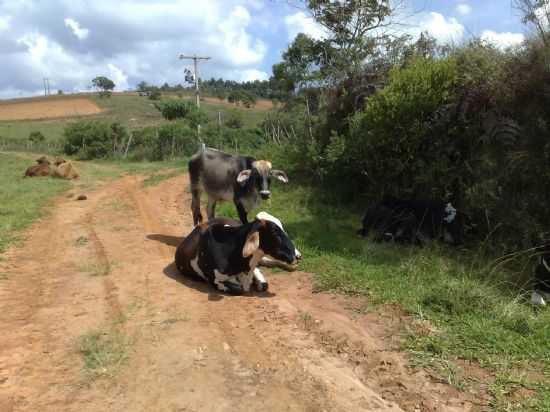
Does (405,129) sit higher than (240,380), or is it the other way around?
(405,129)

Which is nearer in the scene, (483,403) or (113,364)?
(483,403)

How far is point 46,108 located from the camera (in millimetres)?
61438

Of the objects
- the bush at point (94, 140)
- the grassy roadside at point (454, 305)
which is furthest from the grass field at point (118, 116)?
the grassy roadside at point (454, 305)

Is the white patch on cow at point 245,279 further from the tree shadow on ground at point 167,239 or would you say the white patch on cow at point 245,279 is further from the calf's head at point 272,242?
the tree shadow on ground at point 167,239

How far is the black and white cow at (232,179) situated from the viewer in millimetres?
7211

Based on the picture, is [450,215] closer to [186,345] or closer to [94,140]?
[186,345]

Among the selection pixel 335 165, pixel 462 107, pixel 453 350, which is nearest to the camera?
pixel 453 350

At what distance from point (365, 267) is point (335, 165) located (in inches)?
194

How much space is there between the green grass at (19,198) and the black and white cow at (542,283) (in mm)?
6956

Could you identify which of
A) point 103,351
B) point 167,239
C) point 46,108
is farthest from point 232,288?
point 46,108

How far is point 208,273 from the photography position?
18.4ft

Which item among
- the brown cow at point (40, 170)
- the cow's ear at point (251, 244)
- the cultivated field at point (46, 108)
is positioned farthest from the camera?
the cultivated field at point (46, 108)

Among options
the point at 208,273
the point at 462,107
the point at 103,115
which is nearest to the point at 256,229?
the point at 208,273

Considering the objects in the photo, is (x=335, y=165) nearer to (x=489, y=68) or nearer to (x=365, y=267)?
(x=489, y=68)
